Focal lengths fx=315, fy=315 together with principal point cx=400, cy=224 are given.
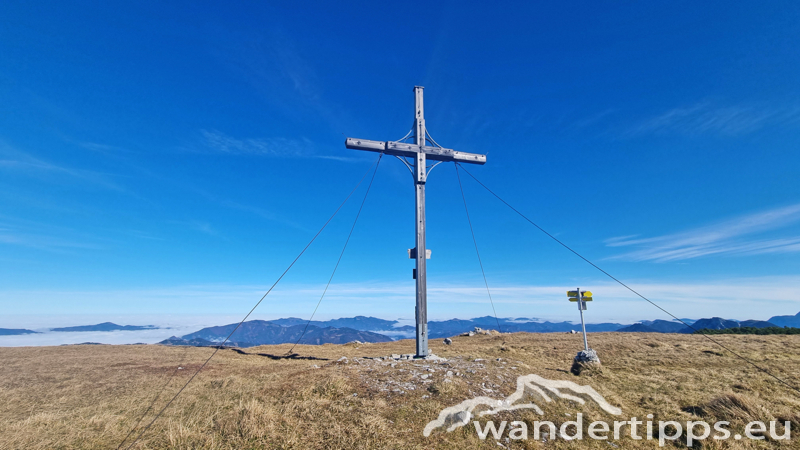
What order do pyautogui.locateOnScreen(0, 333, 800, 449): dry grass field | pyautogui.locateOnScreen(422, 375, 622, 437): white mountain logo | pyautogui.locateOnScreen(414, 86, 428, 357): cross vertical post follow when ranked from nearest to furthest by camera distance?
pyautogui.locateOnScreen(0, 333, 800, 449): dry grass field < pyautogui.locateOnScreen(422, 375, 622, 437): white mountain logo < pyautogui.locateOnScreen(414, 86, 428, 357): cross vertical post

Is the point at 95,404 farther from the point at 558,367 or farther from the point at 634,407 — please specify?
the point at 558,367

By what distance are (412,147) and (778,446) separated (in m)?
14.7

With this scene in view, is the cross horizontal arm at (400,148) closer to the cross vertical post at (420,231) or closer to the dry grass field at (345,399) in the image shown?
the cross vertical post at (420,231)

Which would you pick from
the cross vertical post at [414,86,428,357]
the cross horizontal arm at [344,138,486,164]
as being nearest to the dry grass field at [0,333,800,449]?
the cross vertical post at [414,86,428,357]

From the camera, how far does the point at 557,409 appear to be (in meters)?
8.74

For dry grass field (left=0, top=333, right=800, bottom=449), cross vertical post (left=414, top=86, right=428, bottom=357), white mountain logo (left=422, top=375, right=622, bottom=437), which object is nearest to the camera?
dry grass field (left=0, top=333, right=800, bottom=449)

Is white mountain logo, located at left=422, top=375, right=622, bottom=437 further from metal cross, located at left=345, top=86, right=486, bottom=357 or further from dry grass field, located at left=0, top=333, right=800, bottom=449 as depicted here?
metal cross, located at left=345, top=86, right=486, bottom=357

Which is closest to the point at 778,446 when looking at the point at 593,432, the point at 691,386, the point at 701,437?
the point at 701,437

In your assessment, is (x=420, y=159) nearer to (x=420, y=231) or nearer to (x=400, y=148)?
(x=400, y=148)

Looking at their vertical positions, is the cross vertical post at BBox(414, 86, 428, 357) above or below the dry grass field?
above

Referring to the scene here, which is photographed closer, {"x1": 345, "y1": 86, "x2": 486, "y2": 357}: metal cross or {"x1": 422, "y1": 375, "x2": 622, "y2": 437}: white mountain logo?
{"x1": 422, "y1": 375, "x2": 622, "y2": 437}: white mountain logo

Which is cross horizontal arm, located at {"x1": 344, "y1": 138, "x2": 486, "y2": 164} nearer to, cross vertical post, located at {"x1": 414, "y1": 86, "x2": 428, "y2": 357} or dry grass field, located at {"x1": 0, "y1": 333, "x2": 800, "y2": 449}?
cross vertical post, located at {"x1": 414, "y1": 86, "x2": 428, "y2": 357}

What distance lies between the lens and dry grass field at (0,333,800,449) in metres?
6.90

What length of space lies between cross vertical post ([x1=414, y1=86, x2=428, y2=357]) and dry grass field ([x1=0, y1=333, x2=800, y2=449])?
1.56 m
